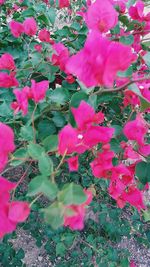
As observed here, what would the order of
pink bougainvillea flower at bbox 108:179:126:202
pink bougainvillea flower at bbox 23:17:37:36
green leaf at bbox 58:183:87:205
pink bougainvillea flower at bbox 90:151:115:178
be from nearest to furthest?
1. green leaf at bbox 58:183:87:205
2. pink bougainvillea flower at bbox 90:151:115:178
3. pink bougainvillea flower at bbox 108:179:126:202
4. pink bougainvillea flower at bbox 23:17:37:36

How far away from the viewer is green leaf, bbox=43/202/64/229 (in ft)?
1.41

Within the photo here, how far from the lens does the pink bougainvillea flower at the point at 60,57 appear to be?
0.90m

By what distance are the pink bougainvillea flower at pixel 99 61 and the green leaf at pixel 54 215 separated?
16cm

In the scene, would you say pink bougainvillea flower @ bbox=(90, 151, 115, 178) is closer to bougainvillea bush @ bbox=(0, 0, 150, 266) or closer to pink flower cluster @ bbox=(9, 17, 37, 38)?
bougainvillea bush @ bbox=(0, 0, 150, 266)

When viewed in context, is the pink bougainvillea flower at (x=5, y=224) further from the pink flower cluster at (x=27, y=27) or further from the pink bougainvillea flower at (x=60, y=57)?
the pink flower cluster at (x=27, y=27)

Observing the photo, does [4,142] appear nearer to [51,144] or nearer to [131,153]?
[51,144]

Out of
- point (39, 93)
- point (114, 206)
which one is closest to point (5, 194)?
point (39, 93)

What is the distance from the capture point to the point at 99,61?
0.46m

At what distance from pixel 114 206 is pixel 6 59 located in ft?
2.71

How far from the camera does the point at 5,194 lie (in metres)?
0.51

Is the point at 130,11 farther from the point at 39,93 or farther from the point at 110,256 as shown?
the point at 110,256

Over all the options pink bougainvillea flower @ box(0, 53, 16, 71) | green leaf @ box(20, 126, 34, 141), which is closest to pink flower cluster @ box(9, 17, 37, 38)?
pink bougainvillea flower @ box(0, 53, 16, 71)

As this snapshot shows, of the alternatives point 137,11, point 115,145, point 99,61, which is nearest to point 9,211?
point 99,61

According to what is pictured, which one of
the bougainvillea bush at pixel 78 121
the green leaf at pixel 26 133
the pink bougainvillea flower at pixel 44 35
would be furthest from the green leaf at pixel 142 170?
the pink bougainvillea flower at pixel 44 35
